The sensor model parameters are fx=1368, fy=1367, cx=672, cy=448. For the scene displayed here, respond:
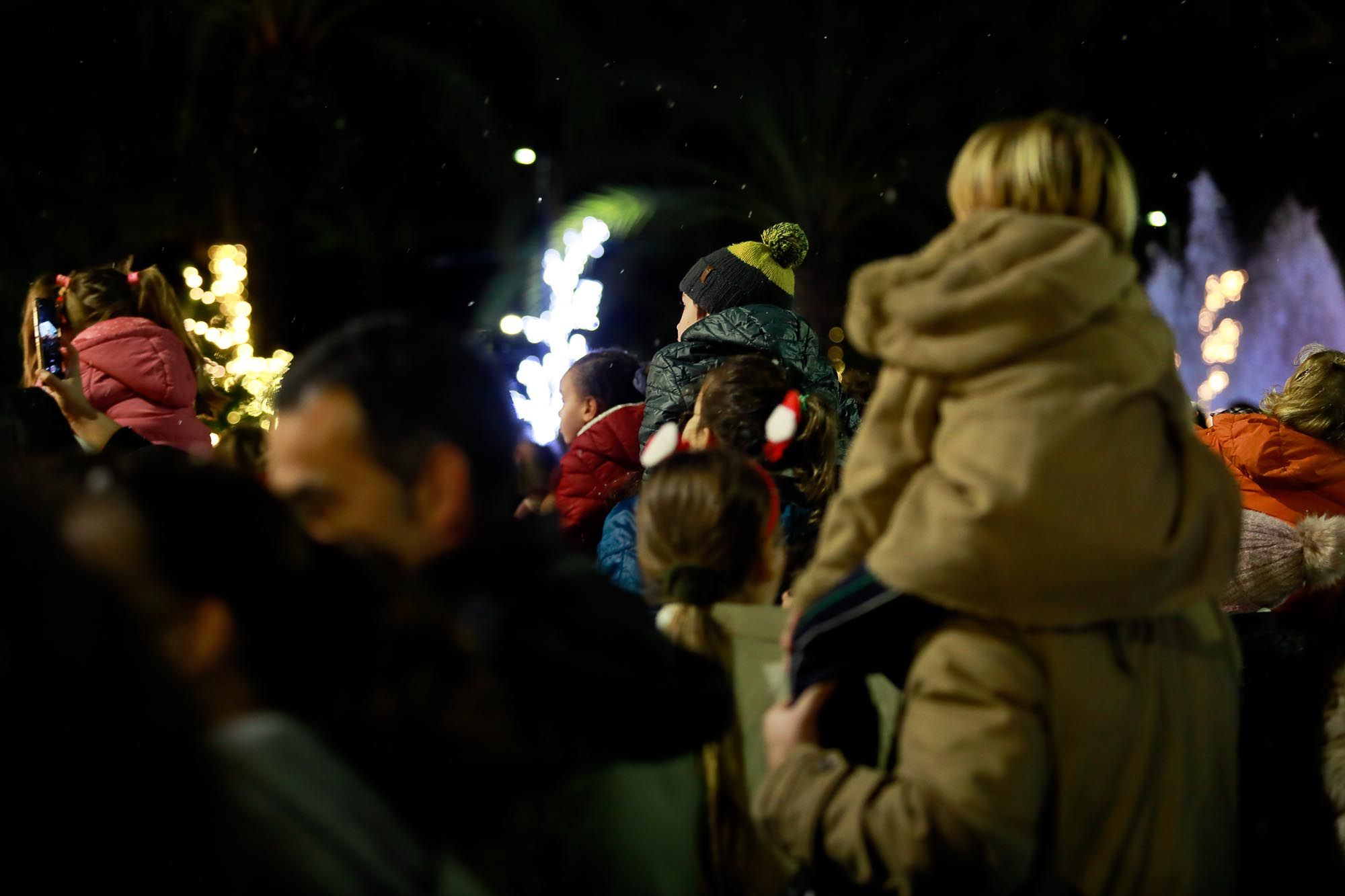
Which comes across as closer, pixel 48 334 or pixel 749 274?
pixel 48 334

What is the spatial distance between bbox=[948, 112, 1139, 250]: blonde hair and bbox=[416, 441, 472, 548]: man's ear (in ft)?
3.06

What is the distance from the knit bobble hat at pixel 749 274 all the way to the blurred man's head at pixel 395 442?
325 cm

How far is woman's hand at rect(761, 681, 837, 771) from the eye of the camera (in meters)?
2.22

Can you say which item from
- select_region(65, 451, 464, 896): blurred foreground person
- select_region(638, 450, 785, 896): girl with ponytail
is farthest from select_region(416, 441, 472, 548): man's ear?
select_region(638, 450, 785, 896): girl with ponytail

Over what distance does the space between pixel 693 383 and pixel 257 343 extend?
8881 millimetres

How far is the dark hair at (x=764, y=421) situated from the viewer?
3.83 m

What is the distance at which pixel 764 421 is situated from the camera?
12.6 ft

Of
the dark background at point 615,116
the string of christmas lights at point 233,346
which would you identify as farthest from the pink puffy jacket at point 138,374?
the dark background at point 615,116

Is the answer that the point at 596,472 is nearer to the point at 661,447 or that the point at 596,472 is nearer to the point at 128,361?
the point at 661,447

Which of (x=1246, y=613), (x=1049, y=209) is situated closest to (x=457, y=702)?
(x=1049, y=209)

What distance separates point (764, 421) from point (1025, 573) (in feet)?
6.14

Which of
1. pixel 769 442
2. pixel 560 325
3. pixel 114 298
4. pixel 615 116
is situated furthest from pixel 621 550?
pixel 615 116

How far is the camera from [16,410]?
4.15m

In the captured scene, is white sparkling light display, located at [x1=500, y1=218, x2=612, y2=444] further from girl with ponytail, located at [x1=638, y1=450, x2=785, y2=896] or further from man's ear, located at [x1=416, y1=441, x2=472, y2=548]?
man's ear, located at [x1=416, y1=441, x2=472, y2=548]
